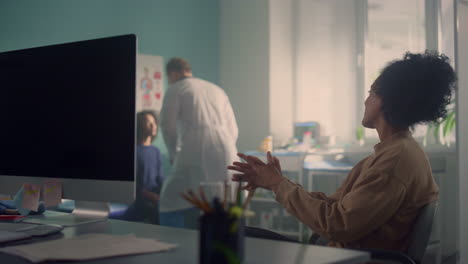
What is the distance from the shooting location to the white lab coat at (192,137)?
11.4ft

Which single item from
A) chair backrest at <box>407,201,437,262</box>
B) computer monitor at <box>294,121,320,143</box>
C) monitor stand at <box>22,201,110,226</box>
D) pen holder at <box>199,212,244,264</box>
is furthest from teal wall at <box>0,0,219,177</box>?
pen holder at <box>199,212,244,264</box>

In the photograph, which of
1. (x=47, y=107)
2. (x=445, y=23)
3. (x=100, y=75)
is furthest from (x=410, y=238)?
(x=445, y=23)

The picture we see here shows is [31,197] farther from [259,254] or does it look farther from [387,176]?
[387,176]

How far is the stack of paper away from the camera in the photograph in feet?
2.82

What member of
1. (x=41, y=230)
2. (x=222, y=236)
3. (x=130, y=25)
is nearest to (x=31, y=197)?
(x=41, y=230)

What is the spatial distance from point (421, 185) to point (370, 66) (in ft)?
12.2

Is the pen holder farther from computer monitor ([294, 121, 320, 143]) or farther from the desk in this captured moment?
computer monitor ([294, 121, 320, 143])

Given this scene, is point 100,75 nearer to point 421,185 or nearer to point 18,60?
point 18,60

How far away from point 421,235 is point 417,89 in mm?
475

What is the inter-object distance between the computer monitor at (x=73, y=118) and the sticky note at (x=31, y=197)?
0.08 ft

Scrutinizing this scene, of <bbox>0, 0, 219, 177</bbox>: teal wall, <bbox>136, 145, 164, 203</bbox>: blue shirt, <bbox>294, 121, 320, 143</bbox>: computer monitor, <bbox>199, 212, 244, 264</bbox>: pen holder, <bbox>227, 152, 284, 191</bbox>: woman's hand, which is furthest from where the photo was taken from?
<bbox>294, 121, 320, 143</bbox>: computer monitor

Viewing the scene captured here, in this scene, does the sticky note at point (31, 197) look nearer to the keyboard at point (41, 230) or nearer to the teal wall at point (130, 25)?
the keyboard at point (41, 230)

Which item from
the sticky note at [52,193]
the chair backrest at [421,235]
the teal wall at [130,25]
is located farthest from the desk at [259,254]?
the teal wall at [130,25]

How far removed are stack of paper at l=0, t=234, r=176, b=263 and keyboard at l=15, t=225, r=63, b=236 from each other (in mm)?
129
